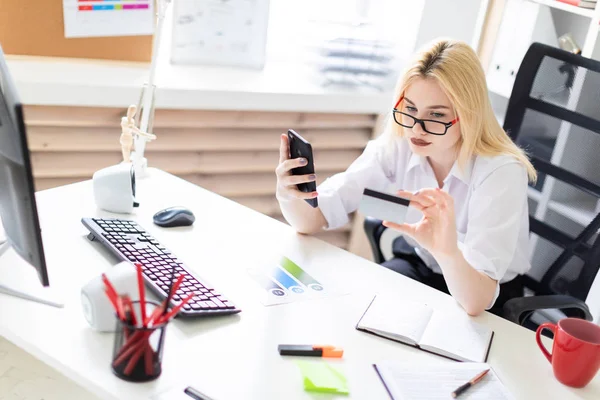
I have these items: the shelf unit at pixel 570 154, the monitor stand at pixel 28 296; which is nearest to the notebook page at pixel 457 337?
the shelf unit at pixel 570 154

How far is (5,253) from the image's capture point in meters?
1.35

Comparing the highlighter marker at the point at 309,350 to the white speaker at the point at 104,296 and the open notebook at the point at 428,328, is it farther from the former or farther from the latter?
the white speaker at the point at 104,296

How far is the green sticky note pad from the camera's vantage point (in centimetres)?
108

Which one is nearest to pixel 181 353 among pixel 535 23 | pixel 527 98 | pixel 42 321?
pixel 42 321

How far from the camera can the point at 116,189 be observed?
156 centimetres

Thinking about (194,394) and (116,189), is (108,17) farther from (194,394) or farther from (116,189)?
(194,394)

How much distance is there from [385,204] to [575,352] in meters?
0.44

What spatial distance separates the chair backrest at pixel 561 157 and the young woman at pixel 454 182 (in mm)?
76

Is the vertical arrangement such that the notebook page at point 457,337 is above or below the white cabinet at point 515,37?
below

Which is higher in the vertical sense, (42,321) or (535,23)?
(535,23)

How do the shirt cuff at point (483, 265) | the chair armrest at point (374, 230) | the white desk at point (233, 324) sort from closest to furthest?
1. the white desk at point (233, 324)
2. the shirt cuff at point (483, 265)
3. the chair armrest at point (374, 230)

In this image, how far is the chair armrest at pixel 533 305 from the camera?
59.9 inches

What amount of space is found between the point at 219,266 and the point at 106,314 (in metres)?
0.34

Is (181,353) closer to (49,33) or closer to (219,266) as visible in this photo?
(219,266)
